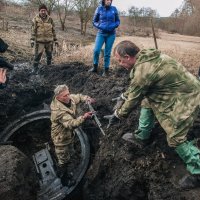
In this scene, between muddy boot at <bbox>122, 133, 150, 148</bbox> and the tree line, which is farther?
the tree line

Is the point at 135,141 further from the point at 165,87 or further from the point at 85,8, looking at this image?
the point at 85,8

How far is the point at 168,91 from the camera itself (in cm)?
430

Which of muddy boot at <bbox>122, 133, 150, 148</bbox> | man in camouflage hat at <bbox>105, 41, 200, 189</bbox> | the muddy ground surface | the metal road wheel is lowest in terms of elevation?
the metal road wheel

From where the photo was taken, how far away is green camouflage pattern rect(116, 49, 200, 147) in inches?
163

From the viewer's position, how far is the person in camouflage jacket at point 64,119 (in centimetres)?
551

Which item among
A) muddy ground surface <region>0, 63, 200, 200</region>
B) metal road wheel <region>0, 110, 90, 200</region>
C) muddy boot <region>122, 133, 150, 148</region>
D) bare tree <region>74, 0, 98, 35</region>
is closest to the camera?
muddy ground surface <region>0, 63, 200, 200</region>

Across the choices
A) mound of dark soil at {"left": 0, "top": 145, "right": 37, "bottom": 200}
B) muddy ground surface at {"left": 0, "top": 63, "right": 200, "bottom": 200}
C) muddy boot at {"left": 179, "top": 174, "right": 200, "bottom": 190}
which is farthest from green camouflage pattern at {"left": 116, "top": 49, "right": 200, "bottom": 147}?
mound of dark soil at {"left": 0, "top": 145, "right": 37, "bottom": 200}

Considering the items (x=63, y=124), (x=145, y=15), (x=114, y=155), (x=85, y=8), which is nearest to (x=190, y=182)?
(x=114, y=155)

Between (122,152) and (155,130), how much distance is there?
615 millimetres

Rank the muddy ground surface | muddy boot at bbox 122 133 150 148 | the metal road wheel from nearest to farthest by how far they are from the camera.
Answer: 1. the muddy ground surface
2. muddy boot at bbox 122 133 150 148
3. the metal road wheel

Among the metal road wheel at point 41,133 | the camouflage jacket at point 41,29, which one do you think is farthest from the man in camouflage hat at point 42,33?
the metal road wheel at point 41,133

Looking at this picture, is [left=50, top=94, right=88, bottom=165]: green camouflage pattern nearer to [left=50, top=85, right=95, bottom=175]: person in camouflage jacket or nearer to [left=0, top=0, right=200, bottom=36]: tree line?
[left=50, top=85, right=95, bottom=175]: person in camouflage jacket

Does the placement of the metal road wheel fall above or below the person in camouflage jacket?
below

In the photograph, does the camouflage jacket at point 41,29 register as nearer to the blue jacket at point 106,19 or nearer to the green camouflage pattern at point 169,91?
the blue jacket at point 106,19
